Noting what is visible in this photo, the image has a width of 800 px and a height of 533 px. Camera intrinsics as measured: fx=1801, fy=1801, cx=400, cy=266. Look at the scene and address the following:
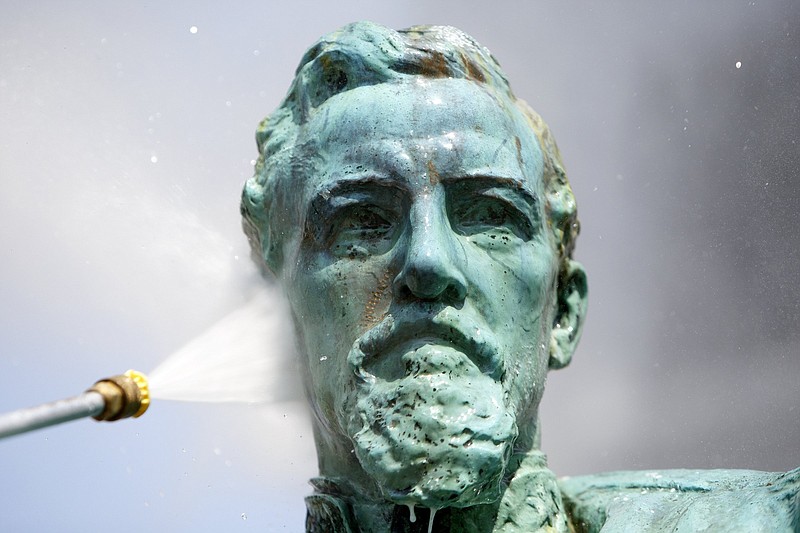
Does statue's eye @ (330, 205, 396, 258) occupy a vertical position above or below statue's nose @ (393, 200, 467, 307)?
above

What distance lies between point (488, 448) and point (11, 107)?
127 inches

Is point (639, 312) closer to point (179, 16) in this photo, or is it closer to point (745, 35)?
point (745, 35)

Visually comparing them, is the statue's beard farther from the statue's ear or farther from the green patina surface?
the statue's ear

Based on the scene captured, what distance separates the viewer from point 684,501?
5371 millimetres

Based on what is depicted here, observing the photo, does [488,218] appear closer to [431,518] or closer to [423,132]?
[423,132]

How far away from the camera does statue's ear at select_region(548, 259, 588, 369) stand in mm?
5773

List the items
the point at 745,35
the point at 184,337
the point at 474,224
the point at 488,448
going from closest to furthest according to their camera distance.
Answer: the point at 488,448, the point at 474,224, the point at 184,337, the point at 745,35

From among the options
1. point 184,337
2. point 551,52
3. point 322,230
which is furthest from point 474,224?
point 551,52

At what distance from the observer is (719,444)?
7.16m

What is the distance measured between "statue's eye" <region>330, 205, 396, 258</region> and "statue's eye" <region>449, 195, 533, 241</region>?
0.66ft

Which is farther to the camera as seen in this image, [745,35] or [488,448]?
[745,35]

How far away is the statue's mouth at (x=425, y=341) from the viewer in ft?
16.5

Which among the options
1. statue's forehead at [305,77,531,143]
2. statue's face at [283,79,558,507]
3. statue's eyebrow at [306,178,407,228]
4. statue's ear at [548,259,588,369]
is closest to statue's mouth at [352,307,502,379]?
statue's face at [283,79,558,507]

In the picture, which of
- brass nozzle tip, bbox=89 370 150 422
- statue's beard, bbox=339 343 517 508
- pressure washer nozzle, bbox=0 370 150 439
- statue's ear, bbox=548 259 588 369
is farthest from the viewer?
statue's ear, bbox=548 259 588 369
